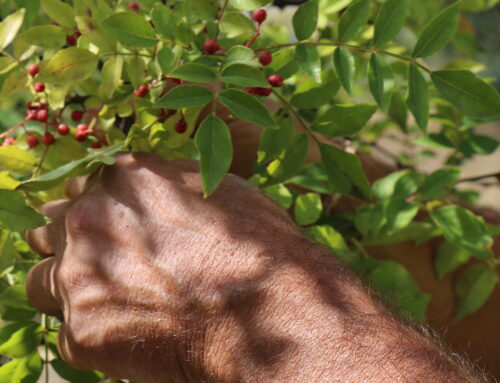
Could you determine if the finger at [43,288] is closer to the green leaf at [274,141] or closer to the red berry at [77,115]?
the red berry at [77,115]

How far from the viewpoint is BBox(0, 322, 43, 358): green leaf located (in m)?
0.96

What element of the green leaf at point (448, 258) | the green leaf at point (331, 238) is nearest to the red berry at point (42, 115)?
the green leaf at point (331, 238)

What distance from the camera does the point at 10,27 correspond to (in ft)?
3.07

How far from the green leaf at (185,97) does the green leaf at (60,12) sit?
27cm

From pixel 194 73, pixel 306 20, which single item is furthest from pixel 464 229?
pixel 194 73

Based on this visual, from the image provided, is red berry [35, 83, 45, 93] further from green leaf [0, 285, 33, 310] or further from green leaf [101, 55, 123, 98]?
green leaf [0, 285, 33, 310]

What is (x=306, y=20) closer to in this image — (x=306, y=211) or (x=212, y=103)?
(x=212, y=103)

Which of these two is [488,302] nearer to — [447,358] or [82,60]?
[447,358]

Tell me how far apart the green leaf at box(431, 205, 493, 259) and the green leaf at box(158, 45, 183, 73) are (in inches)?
20.7

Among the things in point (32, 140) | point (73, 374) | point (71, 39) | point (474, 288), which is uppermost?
point (71, 39)

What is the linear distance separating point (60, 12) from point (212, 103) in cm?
28

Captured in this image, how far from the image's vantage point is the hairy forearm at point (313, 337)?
758 millimetres

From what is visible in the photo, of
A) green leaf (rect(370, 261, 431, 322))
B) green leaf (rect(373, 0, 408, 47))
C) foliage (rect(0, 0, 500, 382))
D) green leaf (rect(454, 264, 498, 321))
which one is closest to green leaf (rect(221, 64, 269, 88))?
foliage (rect(0, 0, 500, 382))

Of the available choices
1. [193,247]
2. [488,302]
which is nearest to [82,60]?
[193,247]
